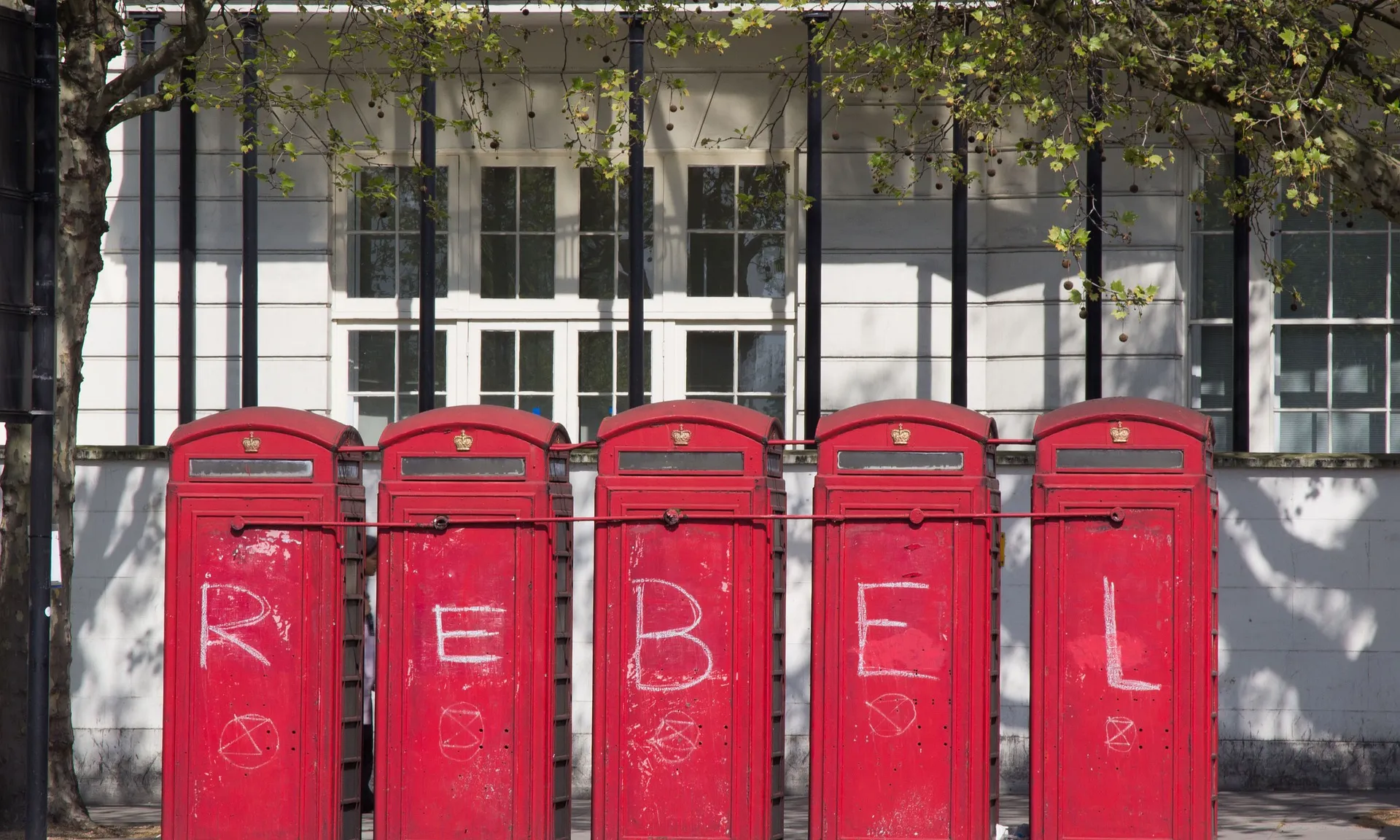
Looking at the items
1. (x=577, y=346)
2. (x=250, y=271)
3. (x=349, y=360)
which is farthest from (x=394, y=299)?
(x=577, y=346)

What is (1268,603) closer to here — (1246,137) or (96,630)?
(1246,137)

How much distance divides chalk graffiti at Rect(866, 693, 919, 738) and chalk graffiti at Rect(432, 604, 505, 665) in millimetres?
1729

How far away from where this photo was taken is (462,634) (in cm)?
693

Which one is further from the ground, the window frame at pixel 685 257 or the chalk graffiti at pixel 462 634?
the window frame at pixel 685 257

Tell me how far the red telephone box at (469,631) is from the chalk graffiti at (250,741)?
503 millimetres

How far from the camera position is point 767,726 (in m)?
6.88

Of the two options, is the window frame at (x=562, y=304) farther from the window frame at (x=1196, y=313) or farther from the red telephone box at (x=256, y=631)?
the red telephone box at (x=256, y=631)

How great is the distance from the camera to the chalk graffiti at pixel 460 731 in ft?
22.7

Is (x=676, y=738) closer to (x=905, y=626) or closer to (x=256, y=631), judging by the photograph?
(x=905, y=626)

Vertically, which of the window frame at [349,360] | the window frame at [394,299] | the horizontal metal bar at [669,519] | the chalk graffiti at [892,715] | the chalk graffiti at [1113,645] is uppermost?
→ the window frame at [394,299]

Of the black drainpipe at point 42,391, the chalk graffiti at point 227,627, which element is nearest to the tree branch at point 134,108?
the black drainpipe at point 42,391

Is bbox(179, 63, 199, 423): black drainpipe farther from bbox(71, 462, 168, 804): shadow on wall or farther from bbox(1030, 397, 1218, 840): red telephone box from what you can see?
bbox(1030, 397, 1218, 840): red telephone box

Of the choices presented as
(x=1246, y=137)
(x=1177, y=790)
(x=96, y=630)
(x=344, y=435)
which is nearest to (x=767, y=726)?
(x=1177, y=790)

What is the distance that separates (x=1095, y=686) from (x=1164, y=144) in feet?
19.5
